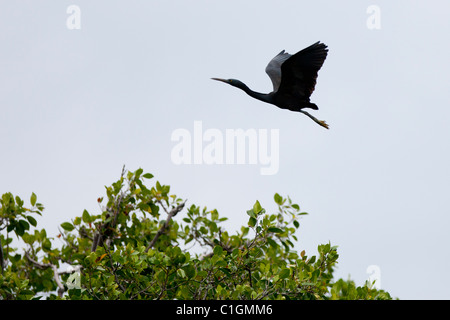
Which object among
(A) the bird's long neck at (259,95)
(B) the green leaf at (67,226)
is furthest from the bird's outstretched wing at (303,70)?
(B) the green leaf at (67,226)

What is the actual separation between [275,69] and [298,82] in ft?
5.48

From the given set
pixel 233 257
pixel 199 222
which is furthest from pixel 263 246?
pixel 199 222

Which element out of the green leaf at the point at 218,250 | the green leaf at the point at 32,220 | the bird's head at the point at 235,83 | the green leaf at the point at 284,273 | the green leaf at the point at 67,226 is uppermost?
the bird's head at the point at 235,83

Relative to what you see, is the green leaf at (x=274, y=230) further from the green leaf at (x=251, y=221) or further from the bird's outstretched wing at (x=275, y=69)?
the bird's outstretched wing at (x=275, y=69)

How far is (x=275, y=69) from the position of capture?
978cm

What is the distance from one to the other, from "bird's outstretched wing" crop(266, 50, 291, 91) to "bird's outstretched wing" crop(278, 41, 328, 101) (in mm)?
611

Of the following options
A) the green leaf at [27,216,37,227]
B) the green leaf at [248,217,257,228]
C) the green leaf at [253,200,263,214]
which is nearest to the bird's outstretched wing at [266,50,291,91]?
the green leaf at [253,200,263,214]

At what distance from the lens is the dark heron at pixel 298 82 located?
7750 millimetres

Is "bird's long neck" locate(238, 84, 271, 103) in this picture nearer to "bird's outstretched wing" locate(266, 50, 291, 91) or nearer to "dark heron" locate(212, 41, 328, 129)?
"dark heron" locate(212, 41, 328, 129)

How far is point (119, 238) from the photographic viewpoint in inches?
378

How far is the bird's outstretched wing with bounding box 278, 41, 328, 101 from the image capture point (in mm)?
7707

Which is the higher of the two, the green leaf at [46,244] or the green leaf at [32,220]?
the green leaf at [32,220]
